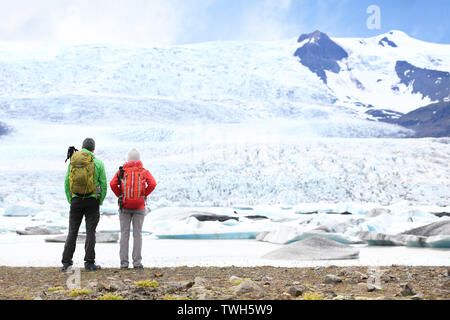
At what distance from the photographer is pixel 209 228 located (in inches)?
391

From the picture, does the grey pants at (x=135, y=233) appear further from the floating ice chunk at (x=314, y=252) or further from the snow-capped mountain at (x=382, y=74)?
the snow-capped mountain at (x=382, y=74)

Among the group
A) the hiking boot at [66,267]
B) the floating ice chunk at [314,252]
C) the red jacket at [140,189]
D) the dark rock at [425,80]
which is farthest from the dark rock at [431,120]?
the hiking boot at [66,267]

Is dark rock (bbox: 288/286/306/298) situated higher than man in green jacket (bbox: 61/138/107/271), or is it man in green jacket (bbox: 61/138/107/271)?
man in green jacket (bbox: 61/138/107/271)

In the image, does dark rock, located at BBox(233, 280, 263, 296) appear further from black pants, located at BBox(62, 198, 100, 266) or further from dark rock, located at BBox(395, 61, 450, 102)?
dark rock, located at BBox(395, 61, 450, 102)

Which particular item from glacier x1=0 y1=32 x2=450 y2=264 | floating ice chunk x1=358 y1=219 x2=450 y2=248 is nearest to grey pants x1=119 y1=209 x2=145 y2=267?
glacier x1=0 y1=32 x2=450 y2=264

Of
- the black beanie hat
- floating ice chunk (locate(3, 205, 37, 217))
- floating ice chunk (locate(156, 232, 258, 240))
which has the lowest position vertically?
floating ice chunk (locate(156, 232, 258, 240))

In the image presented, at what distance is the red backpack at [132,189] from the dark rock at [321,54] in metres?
62.8

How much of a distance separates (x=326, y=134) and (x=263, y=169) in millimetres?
16069

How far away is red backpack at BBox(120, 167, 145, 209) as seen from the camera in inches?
194

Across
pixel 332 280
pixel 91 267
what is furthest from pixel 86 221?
pixel 332 280

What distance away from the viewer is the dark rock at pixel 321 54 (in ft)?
231

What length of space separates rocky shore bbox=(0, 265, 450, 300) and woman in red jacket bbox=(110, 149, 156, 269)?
0.78ft
